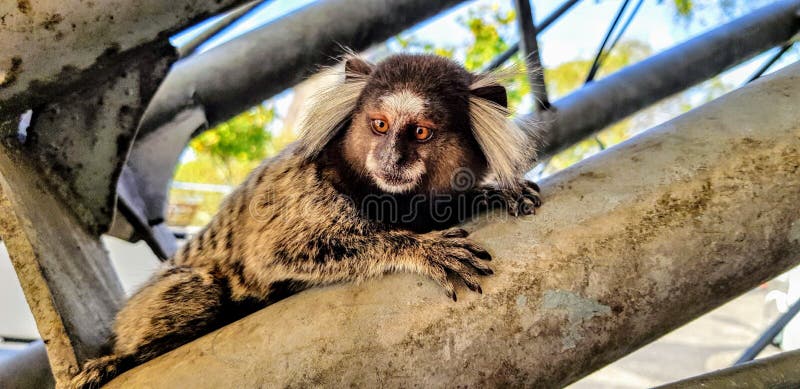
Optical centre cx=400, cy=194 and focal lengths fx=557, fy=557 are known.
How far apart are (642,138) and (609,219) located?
1.07ft

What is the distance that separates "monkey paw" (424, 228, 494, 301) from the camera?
1.39 metres

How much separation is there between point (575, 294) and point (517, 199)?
1.31 feet

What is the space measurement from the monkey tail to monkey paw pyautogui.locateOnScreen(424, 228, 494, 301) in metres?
1.06

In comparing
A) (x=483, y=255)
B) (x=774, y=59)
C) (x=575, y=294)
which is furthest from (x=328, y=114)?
(x=774, y=59)

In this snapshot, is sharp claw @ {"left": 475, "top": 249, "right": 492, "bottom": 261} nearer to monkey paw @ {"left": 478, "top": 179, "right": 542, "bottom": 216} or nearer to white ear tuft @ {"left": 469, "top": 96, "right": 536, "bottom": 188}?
monkey paw @ {"left": 478, "top": 179, "right": 542, "bottom": 216}

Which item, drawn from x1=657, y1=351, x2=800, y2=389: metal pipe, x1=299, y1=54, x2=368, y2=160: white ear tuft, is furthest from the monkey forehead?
x1=657, y1=351, x2=800, y2=389: metal pipe

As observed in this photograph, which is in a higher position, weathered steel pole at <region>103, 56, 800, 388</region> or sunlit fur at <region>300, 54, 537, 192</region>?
sunlit fur at <region>300, 54, 537, 192</region>

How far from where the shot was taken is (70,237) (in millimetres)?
1748

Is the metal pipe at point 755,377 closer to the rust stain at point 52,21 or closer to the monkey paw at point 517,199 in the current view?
the monkey paw at point 517,199

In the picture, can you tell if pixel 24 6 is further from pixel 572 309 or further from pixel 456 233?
pixel 572 309

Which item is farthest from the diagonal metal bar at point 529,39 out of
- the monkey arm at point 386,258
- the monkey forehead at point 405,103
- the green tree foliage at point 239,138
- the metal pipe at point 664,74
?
the green tree foliage at point 239,138

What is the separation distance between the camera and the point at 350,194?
2148 mm

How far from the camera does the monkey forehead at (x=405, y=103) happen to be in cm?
210

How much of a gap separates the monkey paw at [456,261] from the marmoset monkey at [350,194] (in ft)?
0.39
